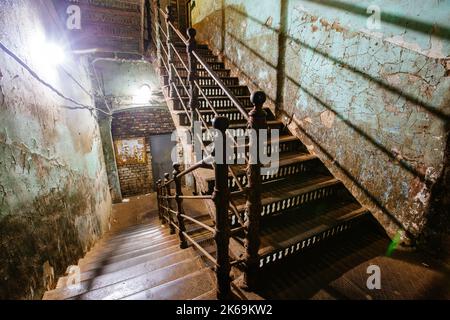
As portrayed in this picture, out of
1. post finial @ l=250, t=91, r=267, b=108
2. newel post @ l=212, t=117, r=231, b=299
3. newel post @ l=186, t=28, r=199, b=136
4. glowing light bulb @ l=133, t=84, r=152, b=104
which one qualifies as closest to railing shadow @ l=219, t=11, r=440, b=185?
newel post @ l=186, t=28, r=199, b=136

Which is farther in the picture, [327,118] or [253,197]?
[327,118]

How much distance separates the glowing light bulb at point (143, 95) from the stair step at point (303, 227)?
6.17 m

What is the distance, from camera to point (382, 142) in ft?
8.16

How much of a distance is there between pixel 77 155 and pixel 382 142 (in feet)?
15.6

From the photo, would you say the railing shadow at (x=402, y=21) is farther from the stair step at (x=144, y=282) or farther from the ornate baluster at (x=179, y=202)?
the stair step at (x=144, y=282)

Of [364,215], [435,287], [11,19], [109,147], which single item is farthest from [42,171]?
[109,147]

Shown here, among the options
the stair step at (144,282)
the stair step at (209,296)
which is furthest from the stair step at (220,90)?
the stair step at (209,296)

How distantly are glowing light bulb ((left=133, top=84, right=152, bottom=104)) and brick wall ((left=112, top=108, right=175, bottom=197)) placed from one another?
26.1 inches

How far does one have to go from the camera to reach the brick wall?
749 cm

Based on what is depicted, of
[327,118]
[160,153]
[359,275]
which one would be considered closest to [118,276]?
[359,275]

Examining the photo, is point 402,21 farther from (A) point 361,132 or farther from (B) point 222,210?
(B) point 222,210

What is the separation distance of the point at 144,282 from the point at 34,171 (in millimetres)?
1617

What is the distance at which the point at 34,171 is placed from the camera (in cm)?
222
